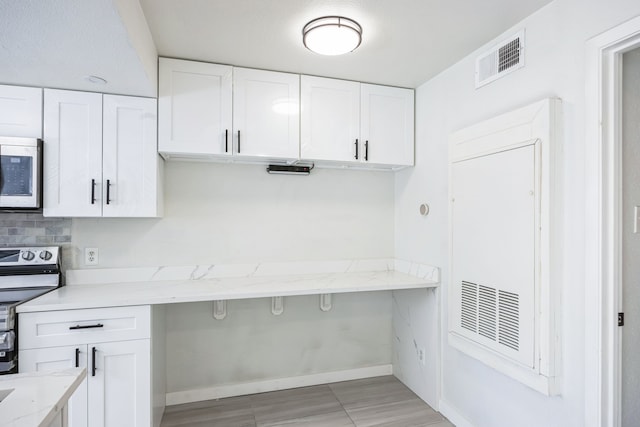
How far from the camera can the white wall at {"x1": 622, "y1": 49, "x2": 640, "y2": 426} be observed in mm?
1500

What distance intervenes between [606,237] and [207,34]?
7.21ft

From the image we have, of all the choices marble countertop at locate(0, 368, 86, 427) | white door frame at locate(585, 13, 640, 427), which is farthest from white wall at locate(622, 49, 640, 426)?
marble countertop at locate(0, 368, 86, 427)

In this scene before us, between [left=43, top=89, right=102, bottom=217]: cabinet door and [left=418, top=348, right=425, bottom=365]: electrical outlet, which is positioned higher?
[left=43, top=89, right=102, bottom=217]: cabinet door

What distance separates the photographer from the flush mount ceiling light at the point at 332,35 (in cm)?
178

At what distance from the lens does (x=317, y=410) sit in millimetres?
2494

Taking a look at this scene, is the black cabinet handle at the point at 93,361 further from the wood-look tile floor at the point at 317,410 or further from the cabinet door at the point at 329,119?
the cabinet door at the point at 329,119

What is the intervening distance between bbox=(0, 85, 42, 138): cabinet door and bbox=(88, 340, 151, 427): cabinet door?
4.27 ft

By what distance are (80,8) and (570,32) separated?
2.06m

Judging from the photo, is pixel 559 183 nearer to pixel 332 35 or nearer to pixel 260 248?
pixel 332 35

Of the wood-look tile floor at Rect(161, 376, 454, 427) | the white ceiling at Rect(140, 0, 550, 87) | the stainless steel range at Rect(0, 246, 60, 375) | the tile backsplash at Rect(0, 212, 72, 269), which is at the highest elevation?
the white ceiling at Rect(140, 0, 550, 87)

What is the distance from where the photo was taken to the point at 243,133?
2.37m

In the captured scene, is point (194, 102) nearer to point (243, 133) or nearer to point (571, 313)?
point (243, 133)

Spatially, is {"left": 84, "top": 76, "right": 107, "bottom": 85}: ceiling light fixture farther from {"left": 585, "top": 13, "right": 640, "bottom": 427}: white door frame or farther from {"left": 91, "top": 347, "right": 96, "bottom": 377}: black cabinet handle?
{"left": 585, "top": 13, "right": 640, "bottom": 427}: white door frame

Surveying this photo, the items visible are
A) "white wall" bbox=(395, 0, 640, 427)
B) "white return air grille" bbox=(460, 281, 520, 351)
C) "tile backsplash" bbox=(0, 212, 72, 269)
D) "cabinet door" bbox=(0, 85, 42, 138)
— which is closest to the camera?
"white wall" bbox=(395, 0, 640, 427)
